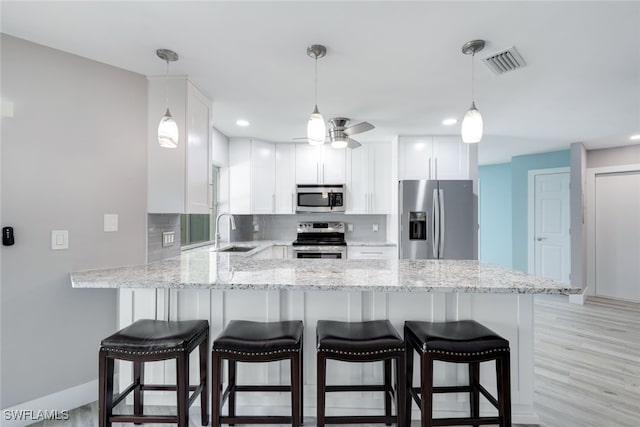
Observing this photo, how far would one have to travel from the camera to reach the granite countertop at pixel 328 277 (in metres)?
1.56

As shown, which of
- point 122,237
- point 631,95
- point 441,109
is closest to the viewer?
point 122,237

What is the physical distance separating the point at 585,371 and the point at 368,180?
9.82 ft

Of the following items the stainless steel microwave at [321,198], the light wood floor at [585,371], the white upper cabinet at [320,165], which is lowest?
the light wood floor at [585,371]

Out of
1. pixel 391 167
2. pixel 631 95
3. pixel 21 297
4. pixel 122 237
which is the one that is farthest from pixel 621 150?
pixel 21 297

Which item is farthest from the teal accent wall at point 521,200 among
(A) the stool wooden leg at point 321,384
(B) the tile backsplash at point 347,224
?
(A) the stool wooden leg at point 321,384

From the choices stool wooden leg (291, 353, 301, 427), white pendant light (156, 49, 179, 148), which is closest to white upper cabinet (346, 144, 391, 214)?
white pendant light (156, 49, 179, 148)

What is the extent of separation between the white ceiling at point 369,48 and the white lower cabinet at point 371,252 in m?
1.83

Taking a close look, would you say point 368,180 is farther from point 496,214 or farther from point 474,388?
point 496,214

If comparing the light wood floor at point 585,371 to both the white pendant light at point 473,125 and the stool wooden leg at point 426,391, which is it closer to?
the stool wooden leg at point 426,391

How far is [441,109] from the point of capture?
10.3 ft

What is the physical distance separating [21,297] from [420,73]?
3012mm

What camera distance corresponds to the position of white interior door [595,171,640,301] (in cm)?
450

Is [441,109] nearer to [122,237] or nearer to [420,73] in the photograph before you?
[420,73]

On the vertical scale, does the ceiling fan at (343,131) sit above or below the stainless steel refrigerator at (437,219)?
above
